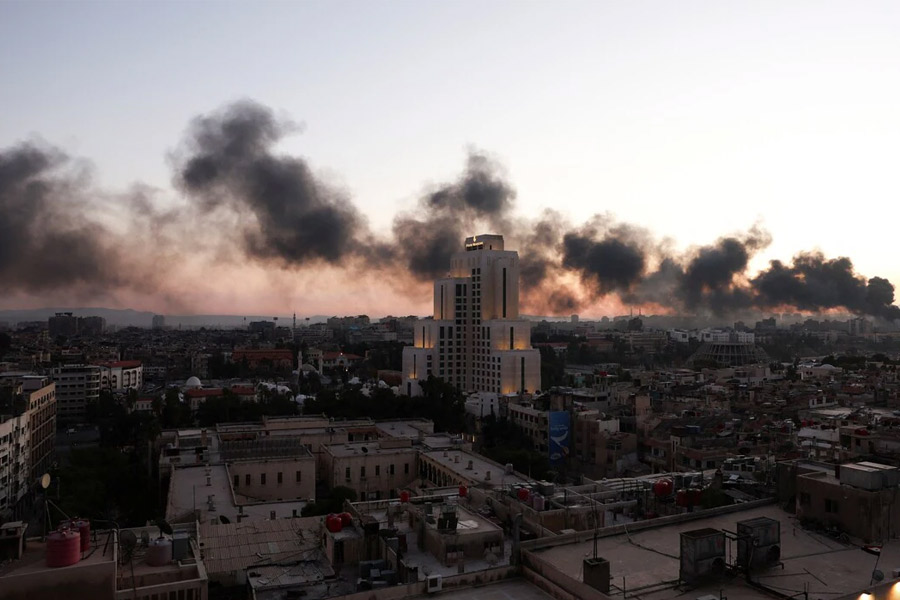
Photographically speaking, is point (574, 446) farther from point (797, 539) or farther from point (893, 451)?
point (797, 539)

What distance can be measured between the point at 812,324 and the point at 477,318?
556 ft

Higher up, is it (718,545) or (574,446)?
(718,545)

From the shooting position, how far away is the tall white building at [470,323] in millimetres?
57906

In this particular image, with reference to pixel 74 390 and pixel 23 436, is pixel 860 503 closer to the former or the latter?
pixel 23 436

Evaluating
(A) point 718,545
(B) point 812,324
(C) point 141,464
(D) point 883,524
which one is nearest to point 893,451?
(D) point 883,524

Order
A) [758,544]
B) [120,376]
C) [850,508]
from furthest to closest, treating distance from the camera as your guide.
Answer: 1. [120,376]
2. [850,508]
3. [758,544]

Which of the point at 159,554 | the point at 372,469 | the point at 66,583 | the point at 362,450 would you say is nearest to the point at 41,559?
the point at 66,583

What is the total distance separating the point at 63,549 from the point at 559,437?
96.3 ft

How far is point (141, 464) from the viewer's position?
99.7 ft

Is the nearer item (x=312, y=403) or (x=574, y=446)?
(x=574, y=446)

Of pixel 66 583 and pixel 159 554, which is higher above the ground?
pixel 66 583

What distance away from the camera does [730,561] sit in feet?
32.6

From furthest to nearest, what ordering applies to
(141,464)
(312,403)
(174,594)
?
(312,403) < (141,464) < (174,594)

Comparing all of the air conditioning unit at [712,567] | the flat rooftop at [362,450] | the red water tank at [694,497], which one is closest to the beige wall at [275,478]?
the flat rooftop at [362,450]
